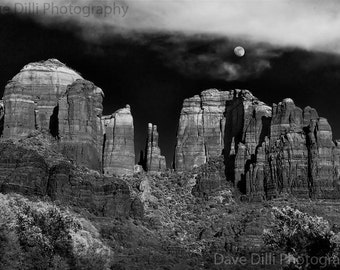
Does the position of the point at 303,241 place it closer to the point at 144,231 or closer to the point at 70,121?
the point at 144,231

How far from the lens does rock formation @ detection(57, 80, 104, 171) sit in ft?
621

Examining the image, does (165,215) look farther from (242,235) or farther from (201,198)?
(242,235)

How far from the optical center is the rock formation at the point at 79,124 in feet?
621

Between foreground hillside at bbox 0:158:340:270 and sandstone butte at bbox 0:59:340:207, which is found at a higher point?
sandstone butte at bbox 0:59:340:207

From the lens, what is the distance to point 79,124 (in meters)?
191

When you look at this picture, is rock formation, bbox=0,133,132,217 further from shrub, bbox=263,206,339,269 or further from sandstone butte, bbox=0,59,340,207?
shrub, bbox=263,206,339,269

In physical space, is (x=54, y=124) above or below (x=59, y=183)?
above

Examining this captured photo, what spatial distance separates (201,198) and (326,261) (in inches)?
4156

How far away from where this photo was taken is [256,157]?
638 feet

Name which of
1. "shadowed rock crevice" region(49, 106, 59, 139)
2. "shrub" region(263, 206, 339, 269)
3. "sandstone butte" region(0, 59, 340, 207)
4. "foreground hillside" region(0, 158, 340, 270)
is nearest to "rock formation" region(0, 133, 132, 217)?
"sandstone butte" region(0, 59, 340, 207)

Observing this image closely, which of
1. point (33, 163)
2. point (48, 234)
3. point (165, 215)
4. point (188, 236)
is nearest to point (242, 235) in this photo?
point (188, 236)

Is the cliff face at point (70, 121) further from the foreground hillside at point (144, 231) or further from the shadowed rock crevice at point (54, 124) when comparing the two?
the foreground hillside at point (144, 231)

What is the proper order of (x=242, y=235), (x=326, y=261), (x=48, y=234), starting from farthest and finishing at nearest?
1. (x=242, y=235)
2. (x=48, y=234)
3. (x=326, y=261)

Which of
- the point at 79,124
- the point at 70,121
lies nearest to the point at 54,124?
the point at 70,121
